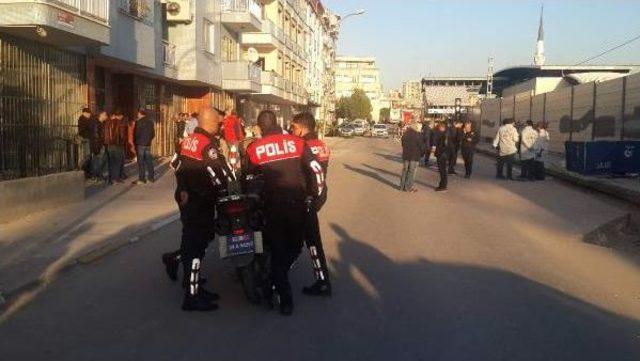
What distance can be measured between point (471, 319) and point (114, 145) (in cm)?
1165

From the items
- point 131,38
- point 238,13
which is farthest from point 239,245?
point 238,13

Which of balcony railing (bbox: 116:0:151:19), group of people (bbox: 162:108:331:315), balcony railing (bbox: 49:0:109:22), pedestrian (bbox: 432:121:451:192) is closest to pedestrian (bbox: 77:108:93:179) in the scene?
balcony railing (bbox: 49:0:109:22)

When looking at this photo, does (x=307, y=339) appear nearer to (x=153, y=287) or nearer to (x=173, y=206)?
(x=153, y=287)

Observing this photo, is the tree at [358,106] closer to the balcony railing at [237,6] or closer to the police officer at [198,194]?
the balcony railing at [237,6]

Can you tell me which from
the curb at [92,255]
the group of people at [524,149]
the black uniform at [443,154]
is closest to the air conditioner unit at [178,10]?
the black uniform at [443,154]

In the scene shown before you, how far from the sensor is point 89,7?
1466cm

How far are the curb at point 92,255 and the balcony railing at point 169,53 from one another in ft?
47.9

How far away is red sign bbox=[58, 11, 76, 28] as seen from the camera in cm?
1296

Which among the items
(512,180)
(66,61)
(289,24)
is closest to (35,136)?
(66,61)

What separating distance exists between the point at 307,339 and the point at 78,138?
394 inches

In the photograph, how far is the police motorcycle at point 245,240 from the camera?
6.17 meters

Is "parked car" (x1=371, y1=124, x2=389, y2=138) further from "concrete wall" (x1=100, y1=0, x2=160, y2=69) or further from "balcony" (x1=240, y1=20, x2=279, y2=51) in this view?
"concrete wall" (x1=100, y1=0, x2=160, y2=69)

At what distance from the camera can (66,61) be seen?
560 inches

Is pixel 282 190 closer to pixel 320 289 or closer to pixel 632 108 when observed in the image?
pixel 320 289
